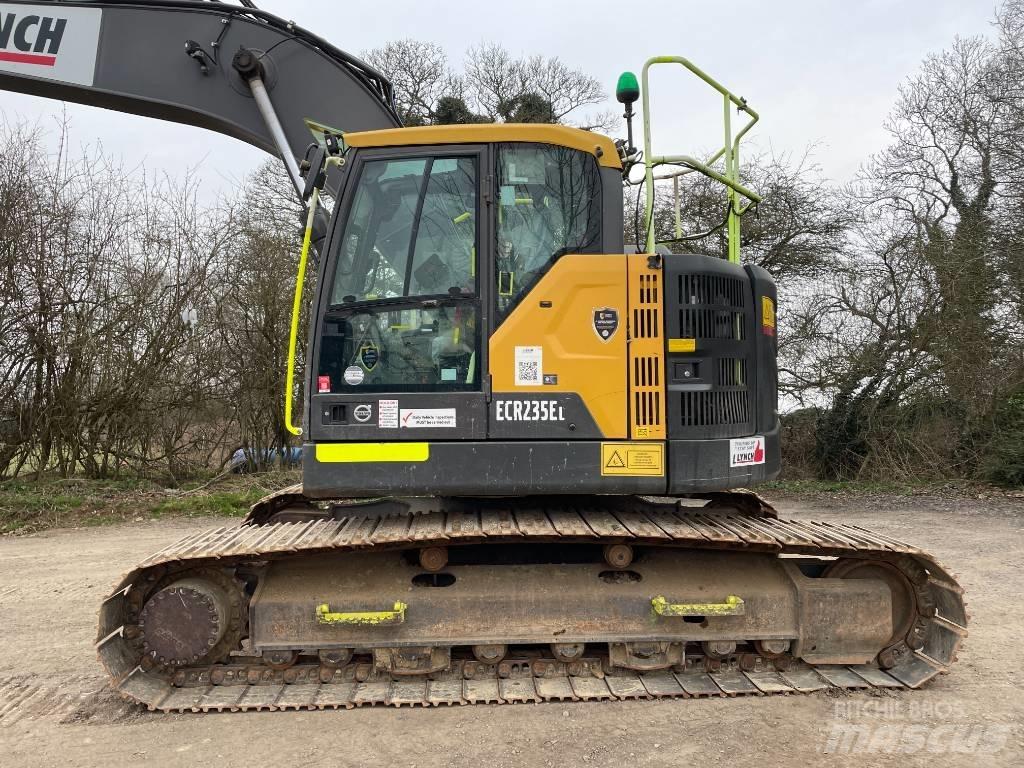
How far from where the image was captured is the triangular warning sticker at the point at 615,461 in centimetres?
375

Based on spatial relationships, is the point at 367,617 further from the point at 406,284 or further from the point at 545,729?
the point at 406,284

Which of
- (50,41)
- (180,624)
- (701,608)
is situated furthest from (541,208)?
(50,41)

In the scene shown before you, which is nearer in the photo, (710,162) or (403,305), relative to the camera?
(403,305)

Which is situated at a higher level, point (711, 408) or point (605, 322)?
point (605, 322)

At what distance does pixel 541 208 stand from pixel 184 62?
3.10m

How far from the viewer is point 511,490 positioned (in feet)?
12.3

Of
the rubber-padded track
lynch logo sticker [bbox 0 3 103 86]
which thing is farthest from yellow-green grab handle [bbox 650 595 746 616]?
lynch logo sticker [bbox 0 3 103 86]

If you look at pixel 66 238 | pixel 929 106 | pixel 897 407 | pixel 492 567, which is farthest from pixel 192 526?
pixel 929 106

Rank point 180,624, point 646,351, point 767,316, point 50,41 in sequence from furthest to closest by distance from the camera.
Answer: point 50,41
point 767,316
point 646,351
point 180,624

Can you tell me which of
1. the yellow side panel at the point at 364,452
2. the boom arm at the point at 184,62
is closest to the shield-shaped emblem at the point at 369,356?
the yellow side panel at the point at 364,452

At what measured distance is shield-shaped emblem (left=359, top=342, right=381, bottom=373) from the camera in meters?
3.81

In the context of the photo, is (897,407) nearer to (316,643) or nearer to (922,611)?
(922,611)

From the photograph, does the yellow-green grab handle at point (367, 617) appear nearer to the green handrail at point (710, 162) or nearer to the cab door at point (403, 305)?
the cab door at point (403, 305)

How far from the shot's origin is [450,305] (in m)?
3.78
